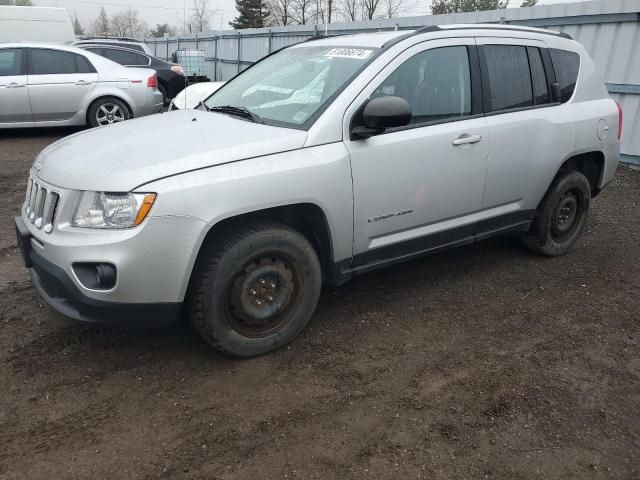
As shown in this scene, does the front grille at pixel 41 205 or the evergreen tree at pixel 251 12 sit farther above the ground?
the evergreen tree at pixel 251 12

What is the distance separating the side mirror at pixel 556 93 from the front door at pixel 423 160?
92cm

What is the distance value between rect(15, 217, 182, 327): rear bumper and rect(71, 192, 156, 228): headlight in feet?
0.98

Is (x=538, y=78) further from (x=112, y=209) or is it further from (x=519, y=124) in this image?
(x=112, y=209)

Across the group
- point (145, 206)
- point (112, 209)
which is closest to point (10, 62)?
point (112, 209)

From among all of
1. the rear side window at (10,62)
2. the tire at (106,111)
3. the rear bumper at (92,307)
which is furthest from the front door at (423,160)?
the rear side window at (10,62)

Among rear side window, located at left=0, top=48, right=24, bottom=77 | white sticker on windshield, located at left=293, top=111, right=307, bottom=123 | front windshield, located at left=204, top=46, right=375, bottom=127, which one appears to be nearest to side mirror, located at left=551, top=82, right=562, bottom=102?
front windshield, located at left=204, top=46, right=375, bottom=127

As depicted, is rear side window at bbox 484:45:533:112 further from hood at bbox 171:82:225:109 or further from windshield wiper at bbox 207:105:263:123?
hood at bbox 171:82:225:109

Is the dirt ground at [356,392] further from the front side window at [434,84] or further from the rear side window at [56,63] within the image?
the rear side window at [56,63]

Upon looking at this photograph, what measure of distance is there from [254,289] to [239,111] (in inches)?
49.3

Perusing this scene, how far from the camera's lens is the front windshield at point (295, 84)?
3.31 m

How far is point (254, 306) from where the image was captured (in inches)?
121

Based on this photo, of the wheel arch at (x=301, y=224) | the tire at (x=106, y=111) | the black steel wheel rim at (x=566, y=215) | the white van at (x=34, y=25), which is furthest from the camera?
the white van at (x=34, y=25)

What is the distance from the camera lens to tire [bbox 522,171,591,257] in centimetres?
453

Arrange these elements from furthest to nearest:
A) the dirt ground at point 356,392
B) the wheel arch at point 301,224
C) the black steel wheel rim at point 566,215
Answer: the black steel wheel rim at point 566,215 < the wheel arch at point 301,224 < the dirt ground at point 356,392
